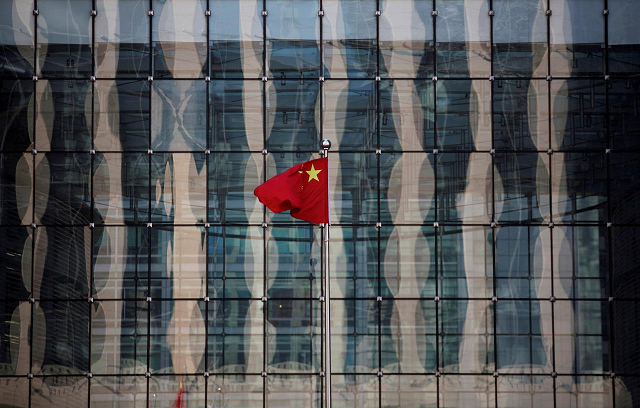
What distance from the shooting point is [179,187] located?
805 inches

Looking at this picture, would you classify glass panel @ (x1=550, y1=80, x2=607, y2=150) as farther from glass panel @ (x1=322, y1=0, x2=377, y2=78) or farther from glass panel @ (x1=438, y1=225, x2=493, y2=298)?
glass panel @ (x1=322, y1=0, x2=377, y2=78)

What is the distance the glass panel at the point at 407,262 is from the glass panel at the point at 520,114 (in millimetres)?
2952

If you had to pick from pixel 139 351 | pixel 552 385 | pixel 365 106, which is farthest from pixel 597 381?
pixel 139 351

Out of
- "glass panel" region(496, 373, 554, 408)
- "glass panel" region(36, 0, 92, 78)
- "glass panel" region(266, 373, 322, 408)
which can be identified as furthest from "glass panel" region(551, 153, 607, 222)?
"glass panel" region(36, 0, 92, 78)

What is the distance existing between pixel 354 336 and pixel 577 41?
899 cm

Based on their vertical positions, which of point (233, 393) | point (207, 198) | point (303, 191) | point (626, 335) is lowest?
point (233, 393)

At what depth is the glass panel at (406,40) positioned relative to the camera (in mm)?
20750

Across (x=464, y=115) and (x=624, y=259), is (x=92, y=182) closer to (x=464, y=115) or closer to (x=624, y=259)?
(x=464, y=115)

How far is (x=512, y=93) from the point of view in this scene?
20703mm

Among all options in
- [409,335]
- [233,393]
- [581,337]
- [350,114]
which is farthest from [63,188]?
[581,337]

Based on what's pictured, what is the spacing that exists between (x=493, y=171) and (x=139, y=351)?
9465 millimetres

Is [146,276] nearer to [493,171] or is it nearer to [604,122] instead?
[493,171]

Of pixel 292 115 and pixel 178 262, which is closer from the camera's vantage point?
pixel 178 262

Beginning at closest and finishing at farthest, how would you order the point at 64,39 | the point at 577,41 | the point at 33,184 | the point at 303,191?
the point at 303,191, the point at 33,184, the point at 577,41, the point at 64,39
